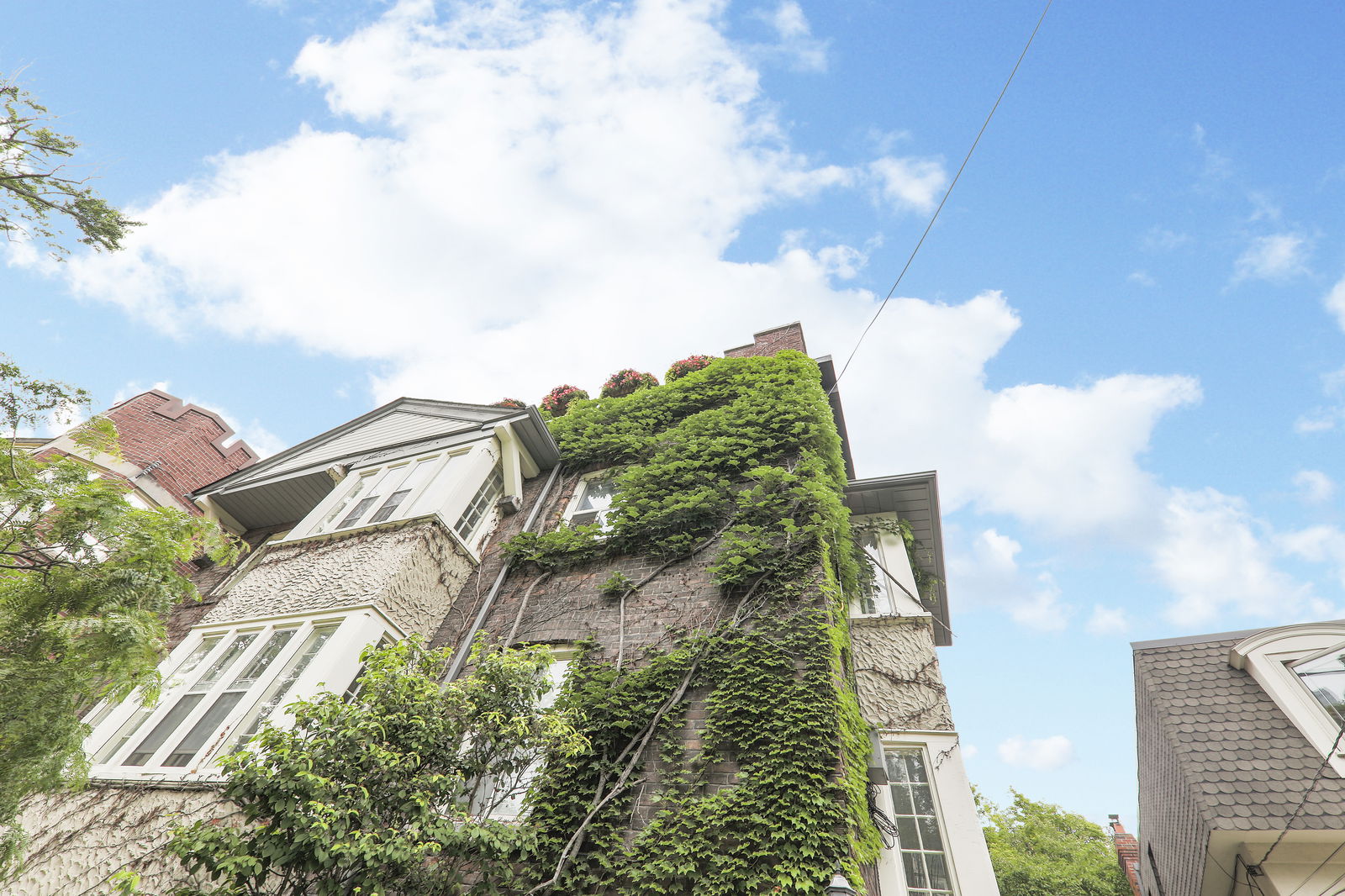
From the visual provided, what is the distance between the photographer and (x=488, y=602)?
944cm

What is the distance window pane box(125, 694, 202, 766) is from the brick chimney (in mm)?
20495

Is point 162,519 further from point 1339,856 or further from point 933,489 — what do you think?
point 1339,856

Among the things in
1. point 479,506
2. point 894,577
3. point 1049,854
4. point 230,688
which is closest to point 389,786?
point 230,688

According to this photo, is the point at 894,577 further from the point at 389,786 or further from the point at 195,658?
the point at 195,658

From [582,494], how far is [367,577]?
4.02m

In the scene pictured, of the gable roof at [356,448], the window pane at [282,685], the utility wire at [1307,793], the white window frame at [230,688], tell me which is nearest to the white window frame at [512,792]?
the white window frame at [230,688]

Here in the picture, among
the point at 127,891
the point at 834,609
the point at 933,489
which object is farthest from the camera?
the point at 933,489

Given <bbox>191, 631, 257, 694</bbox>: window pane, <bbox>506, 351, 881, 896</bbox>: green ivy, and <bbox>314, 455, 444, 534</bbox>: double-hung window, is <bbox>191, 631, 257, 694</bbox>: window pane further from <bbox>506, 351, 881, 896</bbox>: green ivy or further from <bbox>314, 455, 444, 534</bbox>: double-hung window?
<bbox>506, 351, 881, 896</bbox>: green ivy

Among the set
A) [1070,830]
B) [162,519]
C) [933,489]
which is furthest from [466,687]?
[1070,830]

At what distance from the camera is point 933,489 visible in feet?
36.9

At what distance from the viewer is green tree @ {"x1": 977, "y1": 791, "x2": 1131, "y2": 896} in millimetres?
19125

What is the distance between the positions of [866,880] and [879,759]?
1.21m

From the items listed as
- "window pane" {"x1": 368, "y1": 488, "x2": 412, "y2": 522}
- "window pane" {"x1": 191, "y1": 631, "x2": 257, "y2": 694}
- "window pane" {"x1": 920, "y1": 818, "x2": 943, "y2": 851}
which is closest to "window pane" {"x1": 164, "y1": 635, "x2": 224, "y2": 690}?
"window pane" {"x1": 191, "y1": 631, "x2": 257, "y2": 694}

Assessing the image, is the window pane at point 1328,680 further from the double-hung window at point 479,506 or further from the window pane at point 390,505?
the window pane at point 390,505
